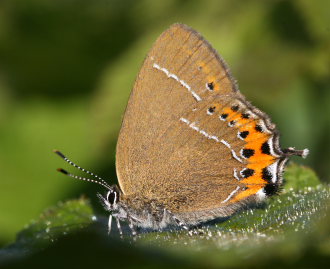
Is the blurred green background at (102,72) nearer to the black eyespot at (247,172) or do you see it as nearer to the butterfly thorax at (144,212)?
the black eyespot at (247,172)

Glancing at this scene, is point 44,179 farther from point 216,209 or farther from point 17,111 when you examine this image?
point 216,209

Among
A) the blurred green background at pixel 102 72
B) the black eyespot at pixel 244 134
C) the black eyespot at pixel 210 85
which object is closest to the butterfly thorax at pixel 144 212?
the black eyespot at pixel 244 134

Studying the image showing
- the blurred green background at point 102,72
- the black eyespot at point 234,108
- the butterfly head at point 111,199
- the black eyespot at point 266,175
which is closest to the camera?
the black eyespot at point 266,175

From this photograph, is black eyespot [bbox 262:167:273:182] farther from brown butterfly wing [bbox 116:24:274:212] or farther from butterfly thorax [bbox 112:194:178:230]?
butterfly thorax [bbox 112:194:178:230]

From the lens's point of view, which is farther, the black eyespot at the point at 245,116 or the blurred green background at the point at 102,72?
the blurred green background at the point at 102,72

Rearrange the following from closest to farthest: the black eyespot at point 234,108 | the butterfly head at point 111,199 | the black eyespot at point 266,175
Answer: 1. the black eyespot at point 266,175
2. the black eyespot at point 234,108
3. the butterfly head at point 111,199

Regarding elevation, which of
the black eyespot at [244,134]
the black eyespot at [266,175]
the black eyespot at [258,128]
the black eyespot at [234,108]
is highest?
the black eyespot at [234,108]

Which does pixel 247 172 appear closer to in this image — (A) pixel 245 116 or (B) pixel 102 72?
(A) pixel 245 116

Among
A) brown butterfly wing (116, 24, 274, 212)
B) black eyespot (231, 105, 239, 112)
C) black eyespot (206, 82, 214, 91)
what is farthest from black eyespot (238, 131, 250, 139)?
black eyespot (206, 82, 214, 91)
